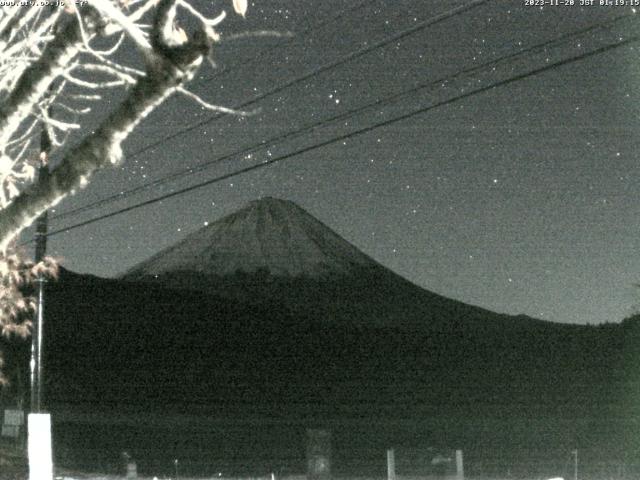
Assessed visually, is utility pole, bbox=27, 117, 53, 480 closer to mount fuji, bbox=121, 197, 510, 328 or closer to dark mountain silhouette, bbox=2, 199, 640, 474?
dark mountain silhouette, bbox=2, 199, 640, 474

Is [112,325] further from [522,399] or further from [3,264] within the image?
[3,264]

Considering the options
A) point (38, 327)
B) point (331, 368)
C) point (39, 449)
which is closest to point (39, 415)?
point (39, 449)

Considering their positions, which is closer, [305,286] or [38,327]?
[38,327]

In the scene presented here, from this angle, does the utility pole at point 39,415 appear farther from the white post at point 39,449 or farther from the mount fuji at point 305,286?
the mount fuji at point 305,286

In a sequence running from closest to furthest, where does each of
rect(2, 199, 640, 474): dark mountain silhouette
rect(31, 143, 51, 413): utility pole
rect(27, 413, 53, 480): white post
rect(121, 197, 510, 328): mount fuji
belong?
1. rect(27, 413, 53, 480): white post
2. rect(31, 143, 51, 413): utility pole
3. rect(2, 199, 640, 474): dark mountain silhouette
4. rect(121, 197, 510, 328): mount fuji

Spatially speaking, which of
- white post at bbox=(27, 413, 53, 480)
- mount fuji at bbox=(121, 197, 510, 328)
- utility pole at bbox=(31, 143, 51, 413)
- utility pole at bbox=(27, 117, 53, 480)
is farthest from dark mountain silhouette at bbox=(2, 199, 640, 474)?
white post at bbox=(27, 413, 53, 480)

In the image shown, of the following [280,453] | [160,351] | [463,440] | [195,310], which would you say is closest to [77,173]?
[280,453]

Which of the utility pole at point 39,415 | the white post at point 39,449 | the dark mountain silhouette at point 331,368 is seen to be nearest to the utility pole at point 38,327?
the utility pole at point 39,415

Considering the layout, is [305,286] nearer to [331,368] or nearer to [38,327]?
[331,368]

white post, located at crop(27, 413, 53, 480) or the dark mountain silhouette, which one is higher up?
the dark mountain silhouette
